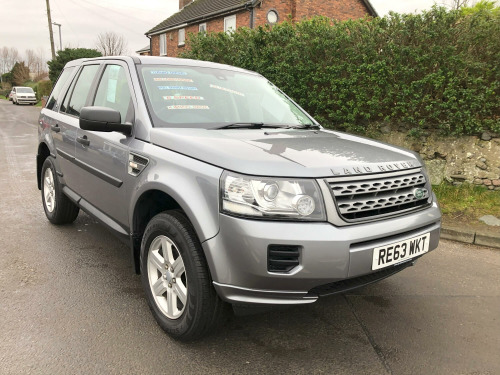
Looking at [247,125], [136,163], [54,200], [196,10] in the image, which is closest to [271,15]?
[196,10]

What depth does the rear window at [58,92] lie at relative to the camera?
465 centimetres

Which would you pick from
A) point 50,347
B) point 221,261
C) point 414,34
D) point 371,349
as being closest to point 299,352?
point 371,349

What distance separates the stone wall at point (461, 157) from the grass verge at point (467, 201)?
139 millimetres

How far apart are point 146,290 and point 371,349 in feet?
4.97

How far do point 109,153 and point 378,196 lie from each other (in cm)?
200

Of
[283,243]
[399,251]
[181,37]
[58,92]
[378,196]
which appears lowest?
[399,251]

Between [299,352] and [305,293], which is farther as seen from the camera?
[299,352]

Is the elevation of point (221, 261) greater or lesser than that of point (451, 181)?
greater

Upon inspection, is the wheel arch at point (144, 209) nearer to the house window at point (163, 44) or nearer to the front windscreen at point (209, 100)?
the front windscreen at point (209, 100)

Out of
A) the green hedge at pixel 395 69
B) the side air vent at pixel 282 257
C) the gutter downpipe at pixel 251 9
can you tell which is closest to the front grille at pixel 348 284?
the side air vent at pixel 282 257

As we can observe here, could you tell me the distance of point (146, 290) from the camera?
2.84 metres

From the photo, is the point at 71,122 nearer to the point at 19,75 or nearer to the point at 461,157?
the point at 461,157

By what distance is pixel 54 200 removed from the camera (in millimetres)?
4707

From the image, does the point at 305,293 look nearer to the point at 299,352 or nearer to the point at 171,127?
the point at 299,352
